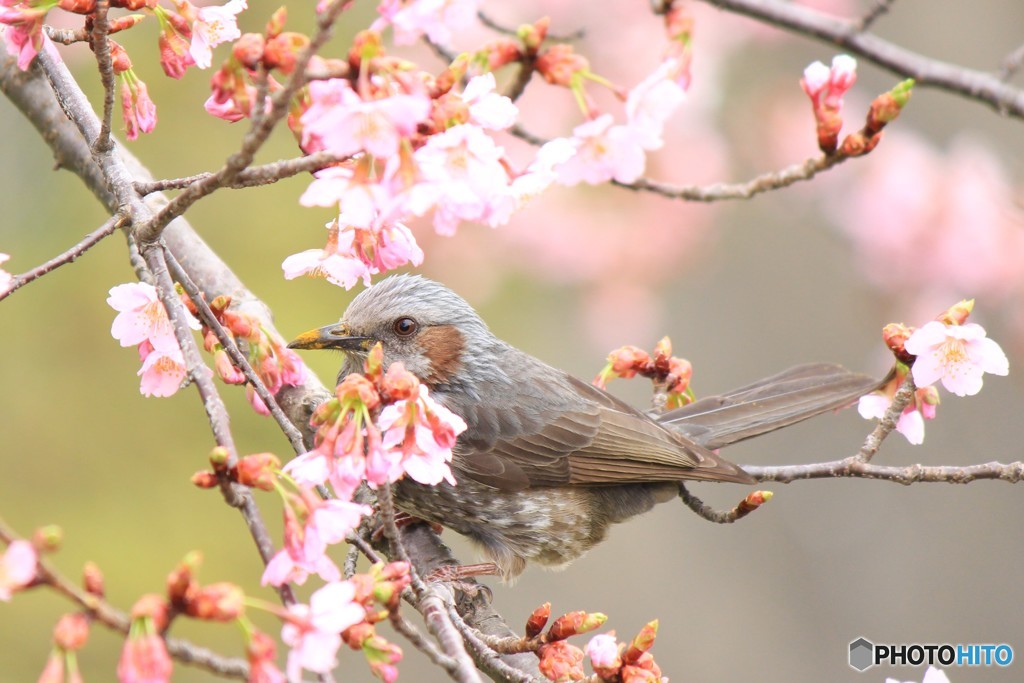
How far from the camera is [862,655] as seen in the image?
4.27 meters

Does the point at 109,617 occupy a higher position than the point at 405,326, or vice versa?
the point at 405,326

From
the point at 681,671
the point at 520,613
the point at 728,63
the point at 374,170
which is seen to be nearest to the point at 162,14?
the point at 374,170

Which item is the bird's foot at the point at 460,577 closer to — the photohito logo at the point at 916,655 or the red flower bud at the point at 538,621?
the red flower bud at the point at 538,621

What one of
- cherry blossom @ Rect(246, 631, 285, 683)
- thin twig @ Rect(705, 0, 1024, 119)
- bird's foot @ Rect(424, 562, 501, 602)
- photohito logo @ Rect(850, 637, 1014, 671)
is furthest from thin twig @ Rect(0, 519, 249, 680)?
photohito logo @ Rect(850, 637, 1014, 671)

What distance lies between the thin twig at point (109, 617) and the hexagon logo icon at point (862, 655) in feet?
10.4

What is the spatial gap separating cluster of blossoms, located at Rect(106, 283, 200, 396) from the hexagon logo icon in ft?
9.69

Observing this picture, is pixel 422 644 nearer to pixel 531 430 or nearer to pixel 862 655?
pixel 531 430

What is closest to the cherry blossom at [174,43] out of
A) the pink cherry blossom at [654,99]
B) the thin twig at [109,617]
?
the pink cherry blossom at [654,99]

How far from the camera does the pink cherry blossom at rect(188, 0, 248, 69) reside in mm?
2375

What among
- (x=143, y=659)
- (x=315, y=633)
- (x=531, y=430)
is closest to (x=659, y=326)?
(x=531, y=430)

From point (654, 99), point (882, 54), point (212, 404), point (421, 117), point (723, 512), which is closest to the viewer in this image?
point (421, 117)

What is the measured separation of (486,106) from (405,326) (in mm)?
2069

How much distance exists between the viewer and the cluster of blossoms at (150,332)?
2.29m

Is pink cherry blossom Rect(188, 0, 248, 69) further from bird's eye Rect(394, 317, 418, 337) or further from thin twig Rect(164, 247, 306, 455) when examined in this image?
bird's eye Rect(394, 317, 418, 337)
